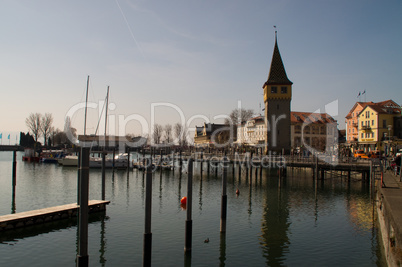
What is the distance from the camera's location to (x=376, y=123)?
222 feet

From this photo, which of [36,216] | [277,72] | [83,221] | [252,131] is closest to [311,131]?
[252,131]

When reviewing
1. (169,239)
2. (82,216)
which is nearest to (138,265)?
(169,239)

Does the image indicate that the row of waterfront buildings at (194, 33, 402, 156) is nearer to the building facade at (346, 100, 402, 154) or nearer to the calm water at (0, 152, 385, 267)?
the building facade at (346, 100, 402, 154)

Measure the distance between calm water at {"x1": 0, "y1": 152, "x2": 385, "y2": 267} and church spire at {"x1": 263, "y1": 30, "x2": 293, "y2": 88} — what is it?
40486 millimetres

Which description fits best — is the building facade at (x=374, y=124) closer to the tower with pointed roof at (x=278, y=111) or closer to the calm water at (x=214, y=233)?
the tower with pointed roof at (x=278, y=111)

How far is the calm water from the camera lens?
1450 cm

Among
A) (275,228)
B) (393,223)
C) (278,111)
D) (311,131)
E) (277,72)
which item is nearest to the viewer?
(393,223)

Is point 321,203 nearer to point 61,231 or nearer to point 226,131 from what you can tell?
point 61,231

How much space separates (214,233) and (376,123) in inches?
2430

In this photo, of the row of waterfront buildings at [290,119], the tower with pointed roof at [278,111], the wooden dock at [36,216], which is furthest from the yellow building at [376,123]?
the wooden dock at [36,216]

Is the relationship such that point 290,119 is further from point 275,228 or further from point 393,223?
point 393,223

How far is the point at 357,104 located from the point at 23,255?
80644mm

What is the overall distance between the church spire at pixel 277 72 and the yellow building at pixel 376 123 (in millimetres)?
19508

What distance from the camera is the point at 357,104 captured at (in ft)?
259
